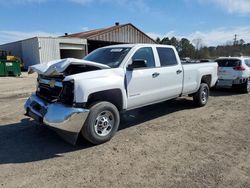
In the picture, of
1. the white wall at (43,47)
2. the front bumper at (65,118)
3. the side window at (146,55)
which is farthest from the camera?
the white wall at (43,47)

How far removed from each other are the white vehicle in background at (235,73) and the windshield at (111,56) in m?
6.76

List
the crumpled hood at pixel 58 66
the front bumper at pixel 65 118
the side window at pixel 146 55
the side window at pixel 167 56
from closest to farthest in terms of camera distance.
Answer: the front bumper at pixel 65 118, the crumpled hood at pixel 58 66, the side window at pixel 146 55, the side window at pixel 167 56

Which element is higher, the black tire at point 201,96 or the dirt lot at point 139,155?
the black tire at point 201,96

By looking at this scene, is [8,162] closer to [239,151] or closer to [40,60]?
[239,151]

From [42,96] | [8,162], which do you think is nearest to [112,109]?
[42,96]

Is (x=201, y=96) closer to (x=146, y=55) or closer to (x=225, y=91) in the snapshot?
(x=146, y=55)

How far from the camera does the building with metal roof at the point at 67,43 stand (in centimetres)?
2738

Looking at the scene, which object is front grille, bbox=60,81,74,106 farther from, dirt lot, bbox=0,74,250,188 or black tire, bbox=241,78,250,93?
black tire, bbox=241,78,250,93

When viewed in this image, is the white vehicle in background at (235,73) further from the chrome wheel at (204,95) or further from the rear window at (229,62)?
the chrome wheel at (204,95)

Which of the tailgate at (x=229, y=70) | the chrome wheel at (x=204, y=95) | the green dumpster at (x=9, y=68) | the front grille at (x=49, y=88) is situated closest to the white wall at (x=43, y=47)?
the green dumpster at (x=9, y=68)

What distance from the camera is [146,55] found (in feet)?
19.4

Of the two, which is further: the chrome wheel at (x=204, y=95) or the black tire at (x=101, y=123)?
the chrome wheel at (x=204, y=95)

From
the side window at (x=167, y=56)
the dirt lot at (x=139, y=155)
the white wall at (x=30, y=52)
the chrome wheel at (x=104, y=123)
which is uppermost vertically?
the white wall at (x=30, y=52)

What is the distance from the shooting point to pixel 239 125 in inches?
236
